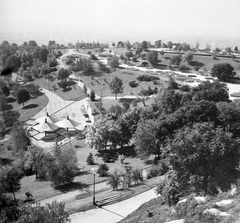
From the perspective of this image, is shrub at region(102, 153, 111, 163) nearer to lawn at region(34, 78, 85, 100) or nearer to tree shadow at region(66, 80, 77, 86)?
lawn at region(34, 78, 85, 100)

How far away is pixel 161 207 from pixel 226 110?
16.6 metres

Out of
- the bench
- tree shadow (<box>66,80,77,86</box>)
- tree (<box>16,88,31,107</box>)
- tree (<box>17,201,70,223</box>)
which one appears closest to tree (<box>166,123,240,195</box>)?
the bench

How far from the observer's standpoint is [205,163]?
12391 mm

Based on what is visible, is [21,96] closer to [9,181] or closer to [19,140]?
[19,140]

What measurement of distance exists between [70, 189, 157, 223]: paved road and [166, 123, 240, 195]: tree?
3839mm

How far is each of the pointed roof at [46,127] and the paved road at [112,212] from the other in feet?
72.3

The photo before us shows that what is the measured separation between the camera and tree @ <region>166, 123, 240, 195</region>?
40.0 ft

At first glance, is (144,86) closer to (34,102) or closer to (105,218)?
(34,102)

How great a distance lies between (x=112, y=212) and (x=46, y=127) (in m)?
23.5

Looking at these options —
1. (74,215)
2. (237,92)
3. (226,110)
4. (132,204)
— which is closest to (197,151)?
(132,204)

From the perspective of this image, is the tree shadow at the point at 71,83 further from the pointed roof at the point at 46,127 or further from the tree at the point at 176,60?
the tree at the point at 176,60

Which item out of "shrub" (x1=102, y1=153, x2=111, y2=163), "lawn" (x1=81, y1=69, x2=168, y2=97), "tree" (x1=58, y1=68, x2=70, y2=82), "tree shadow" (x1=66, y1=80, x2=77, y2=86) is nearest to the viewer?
"shrub" (x1=102, y1=153, x2=111, y2=163)

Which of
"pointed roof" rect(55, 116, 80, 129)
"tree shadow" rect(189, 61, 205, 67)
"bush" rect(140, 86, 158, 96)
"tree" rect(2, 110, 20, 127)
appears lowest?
"tree" rect(2, 110, 20, 127)

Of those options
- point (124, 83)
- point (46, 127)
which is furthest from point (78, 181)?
point (124, 83)
